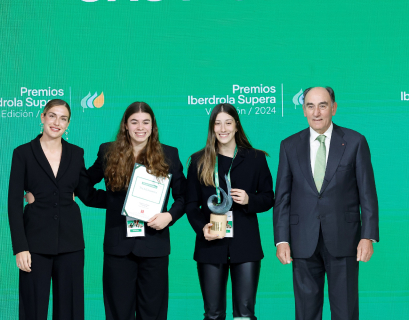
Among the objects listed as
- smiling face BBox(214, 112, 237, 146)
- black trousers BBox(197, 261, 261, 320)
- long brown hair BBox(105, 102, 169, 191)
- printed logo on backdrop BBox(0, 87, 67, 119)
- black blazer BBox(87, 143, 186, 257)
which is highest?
printed logo on backdrop BBox(0, 87, 67, 119)

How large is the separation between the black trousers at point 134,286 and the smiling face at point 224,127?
826 millimetres

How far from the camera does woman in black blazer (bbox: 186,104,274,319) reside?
2.99 m

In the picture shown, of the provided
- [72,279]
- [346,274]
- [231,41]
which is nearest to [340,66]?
[231,41]

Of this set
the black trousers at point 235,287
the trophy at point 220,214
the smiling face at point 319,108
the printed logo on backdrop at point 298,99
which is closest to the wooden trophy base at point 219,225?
the trophy at point 220,214

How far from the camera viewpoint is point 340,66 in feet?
14.4

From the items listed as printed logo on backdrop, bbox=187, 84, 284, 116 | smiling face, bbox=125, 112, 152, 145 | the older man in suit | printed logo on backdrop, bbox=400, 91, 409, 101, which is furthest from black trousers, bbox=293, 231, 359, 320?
printed logo on backdrop, bbox=400, 91, 409, 101

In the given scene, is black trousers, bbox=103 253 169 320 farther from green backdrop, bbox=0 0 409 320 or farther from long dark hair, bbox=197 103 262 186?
green backdrop, bbox=0 0 409 320

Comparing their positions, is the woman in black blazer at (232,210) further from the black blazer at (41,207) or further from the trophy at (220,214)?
the black blazer at (41,207)

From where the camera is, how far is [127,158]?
10.1ft

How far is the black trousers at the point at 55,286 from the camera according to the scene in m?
2.87

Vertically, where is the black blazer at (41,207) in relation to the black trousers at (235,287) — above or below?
above

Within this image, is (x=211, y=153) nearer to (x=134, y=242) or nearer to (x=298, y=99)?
(x=134, y=242)

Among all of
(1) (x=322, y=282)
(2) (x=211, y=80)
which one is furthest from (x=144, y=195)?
(2) (x=211, y=80)

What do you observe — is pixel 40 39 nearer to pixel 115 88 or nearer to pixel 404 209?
pixel 115 88
